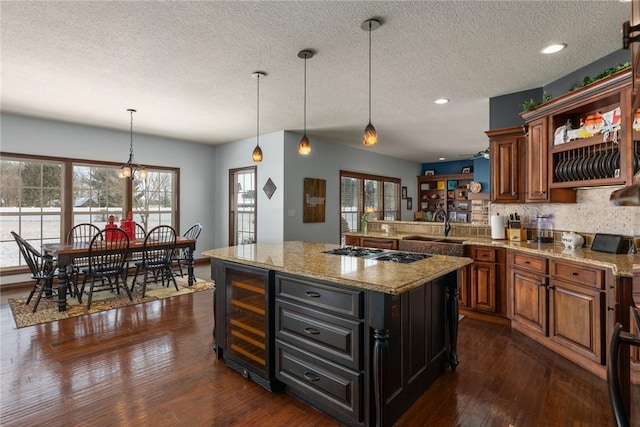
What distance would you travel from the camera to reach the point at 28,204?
16.9ft

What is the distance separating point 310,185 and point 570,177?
4020 mm

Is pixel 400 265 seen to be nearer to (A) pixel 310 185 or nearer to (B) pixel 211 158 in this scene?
(A) pixel 310 185

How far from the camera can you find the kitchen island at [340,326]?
1851 millimetres

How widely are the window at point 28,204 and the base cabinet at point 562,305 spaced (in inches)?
260

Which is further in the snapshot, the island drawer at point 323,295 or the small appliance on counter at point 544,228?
the small appliance on counter at point 544,228

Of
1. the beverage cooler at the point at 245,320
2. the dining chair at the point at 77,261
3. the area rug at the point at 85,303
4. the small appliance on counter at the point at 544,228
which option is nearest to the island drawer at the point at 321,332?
the beverage cooler at the point at 245,320

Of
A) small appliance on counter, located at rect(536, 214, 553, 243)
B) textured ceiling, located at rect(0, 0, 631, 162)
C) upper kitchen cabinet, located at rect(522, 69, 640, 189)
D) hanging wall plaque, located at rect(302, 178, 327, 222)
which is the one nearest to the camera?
textured ceiling, located at rect(0, 0, 631, 162)

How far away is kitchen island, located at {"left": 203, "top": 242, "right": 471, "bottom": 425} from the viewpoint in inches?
72.9

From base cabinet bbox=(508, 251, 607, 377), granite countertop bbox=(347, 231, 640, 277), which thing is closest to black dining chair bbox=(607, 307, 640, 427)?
granite countertop bbox=(347, 231, 640, 277)

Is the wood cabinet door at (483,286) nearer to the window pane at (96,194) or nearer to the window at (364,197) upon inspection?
the window at (364,197)

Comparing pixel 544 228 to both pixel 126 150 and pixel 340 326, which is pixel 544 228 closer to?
pixel 340 326

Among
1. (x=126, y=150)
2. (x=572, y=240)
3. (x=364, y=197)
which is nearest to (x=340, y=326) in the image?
(x=572, y=240)

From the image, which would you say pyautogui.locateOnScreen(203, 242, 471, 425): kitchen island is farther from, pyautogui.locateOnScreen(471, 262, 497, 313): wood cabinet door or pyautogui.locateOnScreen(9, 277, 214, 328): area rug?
pyautogui.locateOnScreen(9, 277, 214, 328): area rug

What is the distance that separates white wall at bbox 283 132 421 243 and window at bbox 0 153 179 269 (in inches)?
107
